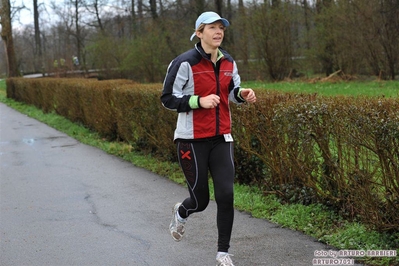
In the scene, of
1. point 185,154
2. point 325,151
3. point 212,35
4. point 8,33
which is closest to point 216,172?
point 185,154

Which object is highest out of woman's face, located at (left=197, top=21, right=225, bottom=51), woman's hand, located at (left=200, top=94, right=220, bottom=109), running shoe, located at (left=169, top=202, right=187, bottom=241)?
woman's face, located at (left=197, top=21, right=225, bottom=51)

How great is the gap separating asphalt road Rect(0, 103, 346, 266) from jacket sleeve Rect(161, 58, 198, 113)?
1398 millimetres

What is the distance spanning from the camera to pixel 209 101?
4.49m

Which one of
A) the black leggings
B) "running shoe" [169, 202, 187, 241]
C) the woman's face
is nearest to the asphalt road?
"running shoe" [169, 202, 187, 241]

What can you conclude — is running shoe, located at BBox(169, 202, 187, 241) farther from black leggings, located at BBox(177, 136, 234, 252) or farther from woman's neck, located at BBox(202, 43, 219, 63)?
woman's neck, located at BBox(202, 43, 219, 63)

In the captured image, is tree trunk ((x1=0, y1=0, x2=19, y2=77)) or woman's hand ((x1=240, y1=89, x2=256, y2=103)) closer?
woman's hand ((x1=240, y1=89, x2=256, y2=103))

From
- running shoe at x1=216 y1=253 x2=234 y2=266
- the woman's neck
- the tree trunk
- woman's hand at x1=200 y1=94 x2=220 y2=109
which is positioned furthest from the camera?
the tree trunk

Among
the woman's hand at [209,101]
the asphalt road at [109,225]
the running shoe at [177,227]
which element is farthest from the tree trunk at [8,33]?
the woman's hand at [209,101]

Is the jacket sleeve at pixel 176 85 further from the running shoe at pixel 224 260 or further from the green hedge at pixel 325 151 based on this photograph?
the green hedge at pixel 325 151

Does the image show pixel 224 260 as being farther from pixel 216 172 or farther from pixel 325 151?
pixel 325 151

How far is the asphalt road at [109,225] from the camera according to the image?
17.4 feet

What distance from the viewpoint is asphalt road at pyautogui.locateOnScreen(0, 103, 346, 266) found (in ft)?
17.4

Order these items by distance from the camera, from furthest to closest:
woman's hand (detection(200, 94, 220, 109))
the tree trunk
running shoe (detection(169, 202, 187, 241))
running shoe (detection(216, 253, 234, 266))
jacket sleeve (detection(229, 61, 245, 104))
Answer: the tree trunk < running shoe (detection(169, 202, 187, 241)) < jacket sleeve (detection(229, 61, 245, 104)) < running shoe (detection(216, 253, 234, 266)) < woman's hand (detection(200, 94, 220, 109))

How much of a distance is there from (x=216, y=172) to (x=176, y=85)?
2.52ft
